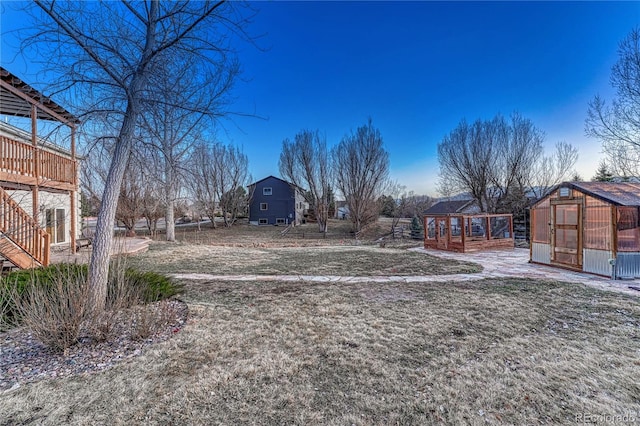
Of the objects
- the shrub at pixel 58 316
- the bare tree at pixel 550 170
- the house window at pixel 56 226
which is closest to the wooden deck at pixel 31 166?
the house window at pixel 56 226

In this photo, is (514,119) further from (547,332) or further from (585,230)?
(547,332)

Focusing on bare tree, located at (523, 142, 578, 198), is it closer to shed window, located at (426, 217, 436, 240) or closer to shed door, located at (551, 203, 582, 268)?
shed window, located at (426, 217, 436, 240)

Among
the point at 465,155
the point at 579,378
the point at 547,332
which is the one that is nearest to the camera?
the point at 579,378

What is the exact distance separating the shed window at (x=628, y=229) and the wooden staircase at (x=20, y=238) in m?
13.1

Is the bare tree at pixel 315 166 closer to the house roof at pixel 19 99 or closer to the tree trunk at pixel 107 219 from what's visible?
the house roof at pixel 19 99

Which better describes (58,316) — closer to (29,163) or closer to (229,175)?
(29,163)

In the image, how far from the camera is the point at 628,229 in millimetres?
6512

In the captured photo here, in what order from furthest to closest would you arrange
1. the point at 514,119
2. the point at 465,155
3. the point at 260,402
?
the point at 465,155 < the point at 514,119 < the point at 260,402

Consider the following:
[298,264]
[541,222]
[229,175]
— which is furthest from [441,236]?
Answer: [229,175]

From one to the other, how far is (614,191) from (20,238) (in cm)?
1385

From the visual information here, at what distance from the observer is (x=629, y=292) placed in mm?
5305

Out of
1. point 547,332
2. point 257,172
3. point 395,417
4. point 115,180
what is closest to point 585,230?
point 547,332

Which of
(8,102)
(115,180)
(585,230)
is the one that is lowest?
(585,230)

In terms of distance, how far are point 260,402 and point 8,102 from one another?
1012 centimetres
